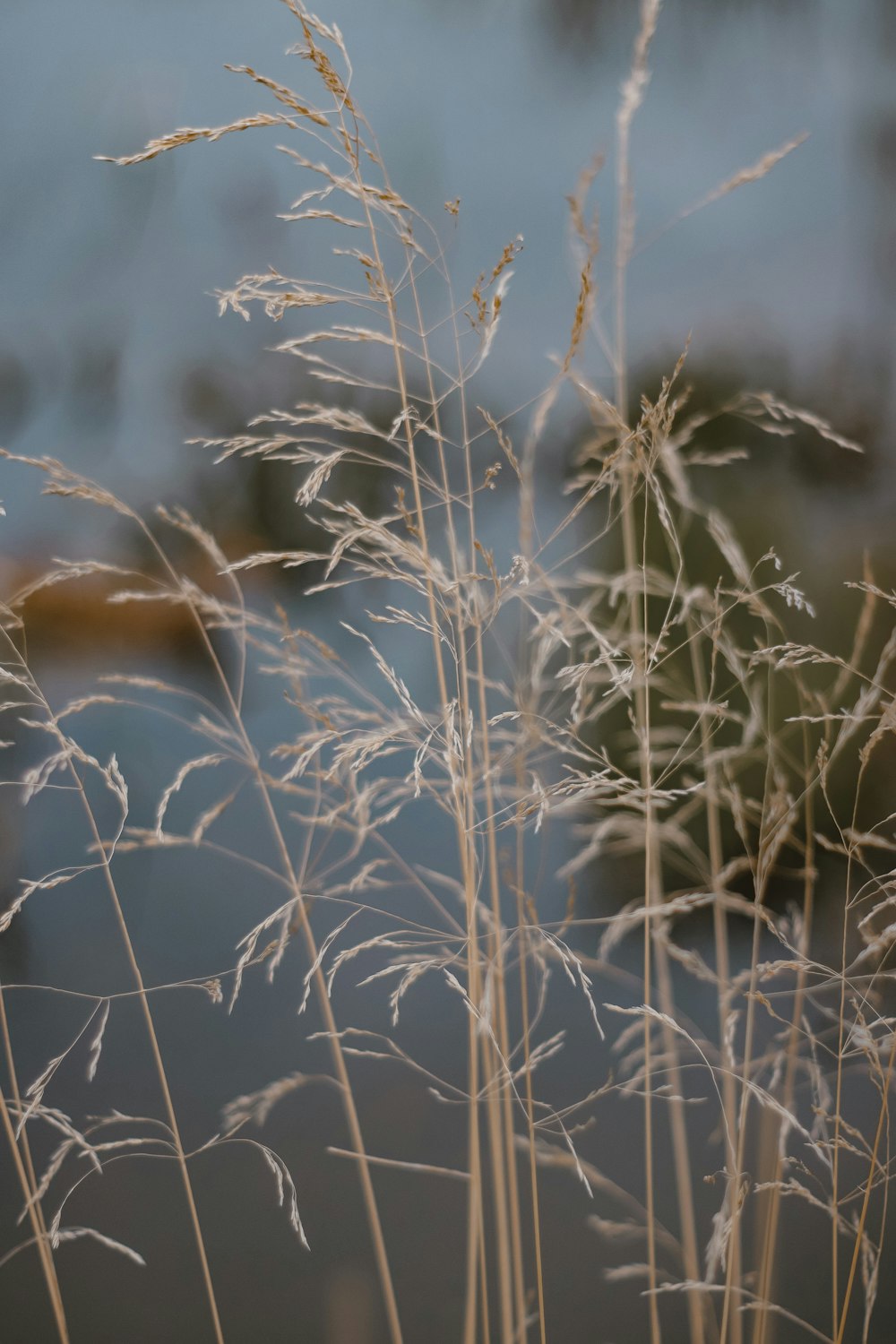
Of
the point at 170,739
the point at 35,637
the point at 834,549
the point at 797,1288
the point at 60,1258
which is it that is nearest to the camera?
the point at 797,1288

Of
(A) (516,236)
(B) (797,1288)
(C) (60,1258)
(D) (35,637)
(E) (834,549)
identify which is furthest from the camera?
(D) (35,637)

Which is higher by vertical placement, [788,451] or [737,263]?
[737,263]

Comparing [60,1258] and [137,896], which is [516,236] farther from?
[137,896]

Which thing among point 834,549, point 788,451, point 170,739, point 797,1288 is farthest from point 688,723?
point 170,739

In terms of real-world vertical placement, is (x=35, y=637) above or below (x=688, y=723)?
above

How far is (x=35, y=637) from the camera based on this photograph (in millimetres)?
3275

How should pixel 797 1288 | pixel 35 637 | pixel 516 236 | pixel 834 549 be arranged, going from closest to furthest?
pixel 516 236 < pixel 797 1288 < pixel 834 549 < pixel 35 637

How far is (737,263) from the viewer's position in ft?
11.2

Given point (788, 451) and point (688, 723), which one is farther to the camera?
point (788, 451)

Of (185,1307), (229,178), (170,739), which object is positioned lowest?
(185,1307)

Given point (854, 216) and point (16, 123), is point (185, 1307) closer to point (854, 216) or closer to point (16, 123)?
point (16, 123)

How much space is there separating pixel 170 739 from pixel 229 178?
2.05 m

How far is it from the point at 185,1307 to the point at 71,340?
9.72 ft

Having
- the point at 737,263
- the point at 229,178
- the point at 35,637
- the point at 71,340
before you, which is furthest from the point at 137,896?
the point at 737,263
